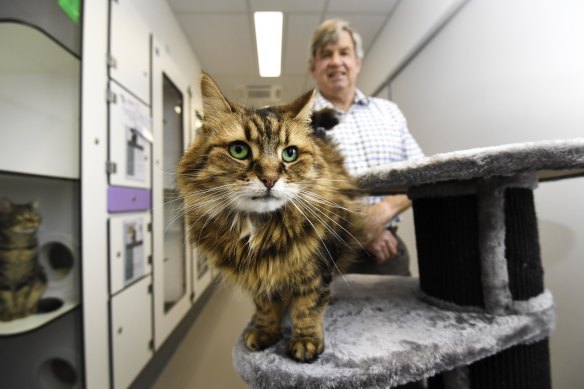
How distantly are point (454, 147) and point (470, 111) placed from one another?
219 mm

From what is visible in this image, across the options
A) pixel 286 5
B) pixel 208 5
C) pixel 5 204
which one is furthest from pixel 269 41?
pixel 5 204

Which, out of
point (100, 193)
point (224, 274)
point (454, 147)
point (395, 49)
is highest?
point (395, 49)

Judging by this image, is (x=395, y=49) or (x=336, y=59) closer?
(x=336, y=59)

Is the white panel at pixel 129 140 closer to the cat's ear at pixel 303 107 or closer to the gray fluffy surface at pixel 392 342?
the cat's ear at pixel 303 107

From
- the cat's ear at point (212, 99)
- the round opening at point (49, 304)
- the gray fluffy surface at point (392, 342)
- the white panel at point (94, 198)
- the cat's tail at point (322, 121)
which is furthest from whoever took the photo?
the white panel at point (94, 198)

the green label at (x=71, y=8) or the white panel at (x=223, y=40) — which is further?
the white panel at (x=223, y=40)

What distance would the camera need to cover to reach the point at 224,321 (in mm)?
2412

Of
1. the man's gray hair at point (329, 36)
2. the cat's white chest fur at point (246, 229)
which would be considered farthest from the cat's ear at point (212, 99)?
the man's gray hair at point (329, 36)

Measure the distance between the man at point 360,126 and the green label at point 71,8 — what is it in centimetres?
89

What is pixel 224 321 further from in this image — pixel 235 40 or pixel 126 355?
pixel 235 40

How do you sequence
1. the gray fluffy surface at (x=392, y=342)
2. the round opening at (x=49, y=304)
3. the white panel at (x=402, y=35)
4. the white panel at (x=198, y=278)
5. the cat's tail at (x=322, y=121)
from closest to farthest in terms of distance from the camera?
the gray fluffy surface at (x=392, y=342) < the cat's tail at (x=322, y=121) < the round opening at (x=49, y=304) < the white panel at (x=402, y=35) < the white panel at (x=198, y=278)

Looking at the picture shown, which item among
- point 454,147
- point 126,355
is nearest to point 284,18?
point 454,147

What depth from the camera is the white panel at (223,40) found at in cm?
211

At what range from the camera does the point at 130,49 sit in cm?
147
